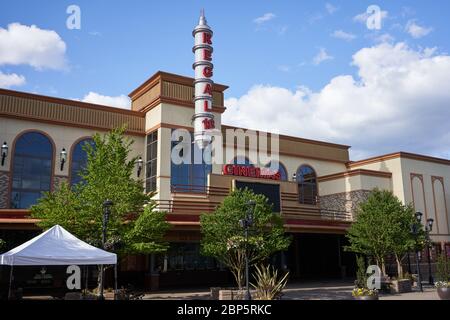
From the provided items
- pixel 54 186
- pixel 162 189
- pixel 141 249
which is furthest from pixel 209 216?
pixel 54 186

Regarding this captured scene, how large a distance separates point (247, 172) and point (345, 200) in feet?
38.0

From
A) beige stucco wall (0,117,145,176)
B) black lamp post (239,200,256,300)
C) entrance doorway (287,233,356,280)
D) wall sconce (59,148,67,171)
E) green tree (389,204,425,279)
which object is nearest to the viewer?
black lamp post (239,200,256,300)

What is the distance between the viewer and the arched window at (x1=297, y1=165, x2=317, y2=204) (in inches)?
1671

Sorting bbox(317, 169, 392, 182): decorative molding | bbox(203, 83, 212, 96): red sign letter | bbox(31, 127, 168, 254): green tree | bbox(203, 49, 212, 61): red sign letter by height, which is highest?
bbox(203, 49, 212, 61): red sign letter

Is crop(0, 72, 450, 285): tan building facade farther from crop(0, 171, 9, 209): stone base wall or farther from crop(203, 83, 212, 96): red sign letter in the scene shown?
crop(203, 83, 212, 96): red sign letter

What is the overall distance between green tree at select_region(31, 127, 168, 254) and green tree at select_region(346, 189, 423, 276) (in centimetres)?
1327

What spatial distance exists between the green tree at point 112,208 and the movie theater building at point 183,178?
429cm

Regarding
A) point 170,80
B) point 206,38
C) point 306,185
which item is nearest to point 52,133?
point 170,80

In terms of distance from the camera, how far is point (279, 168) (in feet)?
135

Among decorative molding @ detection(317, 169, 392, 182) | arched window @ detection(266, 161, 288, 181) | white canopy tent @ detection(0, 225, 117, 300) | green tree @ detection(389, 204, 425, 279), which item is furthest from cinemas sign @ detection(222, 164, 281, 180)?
white canopy tent @ detection(0, 225, 117, 300)

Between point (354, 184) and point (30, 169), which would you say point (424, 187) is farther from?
point (30, 169)

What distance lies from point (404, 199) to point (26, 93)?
3169 centimetres

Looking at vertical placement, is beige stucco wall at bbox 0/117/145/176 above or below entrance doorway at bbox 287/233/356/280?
above
